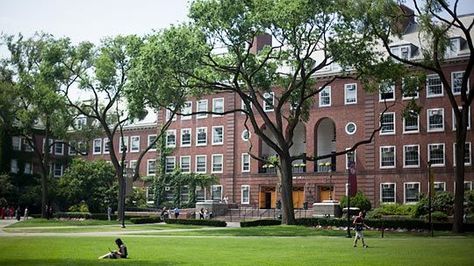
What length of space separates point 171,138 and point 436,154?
27361 mm

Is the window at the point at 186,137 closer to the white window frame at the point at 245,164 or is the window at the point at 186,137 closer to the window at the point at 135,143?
the white window frame at the point at 245,164

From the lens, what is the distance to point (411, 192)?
46.6m

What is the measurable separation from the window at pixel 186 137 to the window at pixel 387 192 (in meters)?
20.9

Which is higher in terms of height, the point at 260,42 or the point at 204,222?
the point at 260,42

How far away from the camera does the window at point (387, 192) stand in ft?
156

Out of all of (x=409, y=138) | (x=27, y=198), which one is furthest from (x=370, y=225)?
(x=27, y=198)

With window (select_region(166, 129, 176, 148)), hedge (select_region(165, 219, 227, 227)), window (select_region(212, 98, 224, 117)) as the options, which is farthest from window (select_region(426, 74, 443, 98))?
window (select_region(166, 129, 176, 148))

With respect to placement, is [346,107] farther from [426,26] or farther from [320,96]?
[426,26]

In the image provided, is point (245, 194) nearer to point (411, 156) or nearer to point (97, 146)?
point (411, 156)

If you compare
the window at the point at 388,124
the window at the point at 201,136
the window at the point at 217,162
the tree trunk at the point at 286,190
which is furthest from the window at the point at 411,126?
the window at the point at 201,136

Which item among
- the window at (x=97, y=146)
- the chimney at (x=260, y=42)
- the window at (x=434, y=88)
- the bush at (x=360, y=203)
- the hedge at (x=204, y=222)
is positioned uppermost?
the chimney at (x=260, y=42)

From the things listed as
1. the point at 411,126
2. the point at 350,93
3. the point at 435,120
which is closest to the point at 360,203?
the point at 411,126

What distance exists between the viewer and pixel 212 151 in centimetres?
5912

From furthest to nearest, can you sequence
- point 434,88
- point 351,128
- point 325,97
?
point 325,97, point 351,128, point 434,88
